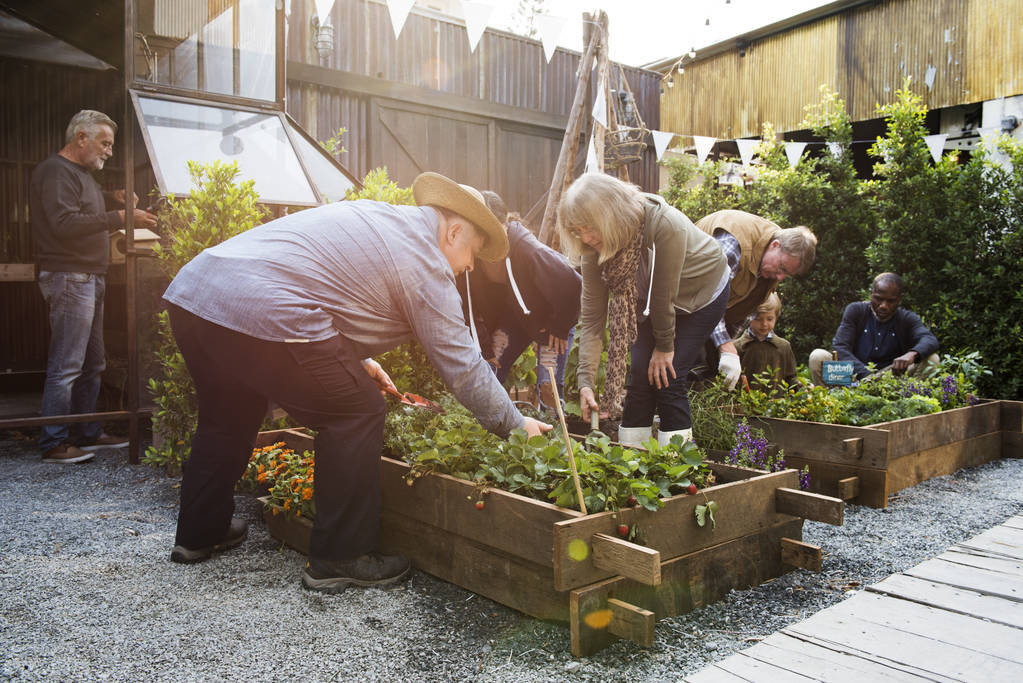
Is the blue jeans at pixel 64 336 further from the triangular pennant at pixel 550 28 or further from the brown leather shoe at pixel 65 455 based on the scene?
the triangular pennant at pixel 550 28

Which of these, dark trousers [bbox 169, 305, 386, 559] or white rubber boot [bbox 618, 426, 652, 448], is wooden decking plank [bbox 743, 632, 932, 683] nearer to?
dark trousers [bbox 169, 305, 386, 559]

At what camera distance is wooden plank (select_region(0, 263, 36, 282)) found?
23.5ft

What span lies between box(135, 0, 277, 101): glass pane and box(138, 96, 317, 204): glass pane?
239 mm

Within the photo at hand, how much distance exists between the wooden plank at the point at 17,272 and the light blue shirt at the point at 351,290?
5.72 meters

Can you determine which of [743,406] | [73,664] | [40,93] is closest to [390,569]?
[73,664]

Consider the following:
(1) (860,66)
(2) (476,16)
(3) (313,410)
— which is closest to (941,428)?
(3) (313,410)

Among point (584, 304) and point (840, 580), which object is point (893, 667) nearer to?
point (840, 580)

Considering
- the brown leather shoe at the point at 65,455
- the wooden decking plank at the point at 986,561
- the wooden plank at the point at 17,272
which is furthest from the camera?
the wooden plank at the point at 17,272

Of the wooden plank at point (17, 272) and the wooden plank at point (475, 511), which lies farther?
the wooden plank at point (17, 272)

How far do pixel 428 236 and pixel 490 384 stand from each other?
1.89 ft

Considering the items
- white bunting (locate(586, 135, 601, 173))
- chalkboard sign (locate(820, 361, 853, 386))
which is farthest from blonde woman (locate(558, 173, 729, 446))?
white bunting (locate(586, 135, 601, 173))

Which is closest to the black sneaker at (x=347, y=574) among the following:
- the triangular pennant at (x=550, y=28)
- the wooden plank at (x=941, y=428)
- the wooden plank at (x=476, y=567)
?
the wooden plank at (x=476, y=567)

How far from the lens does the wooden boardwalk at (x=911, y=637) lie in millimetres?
1793

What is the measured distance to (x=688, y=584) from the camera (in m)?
2.48
